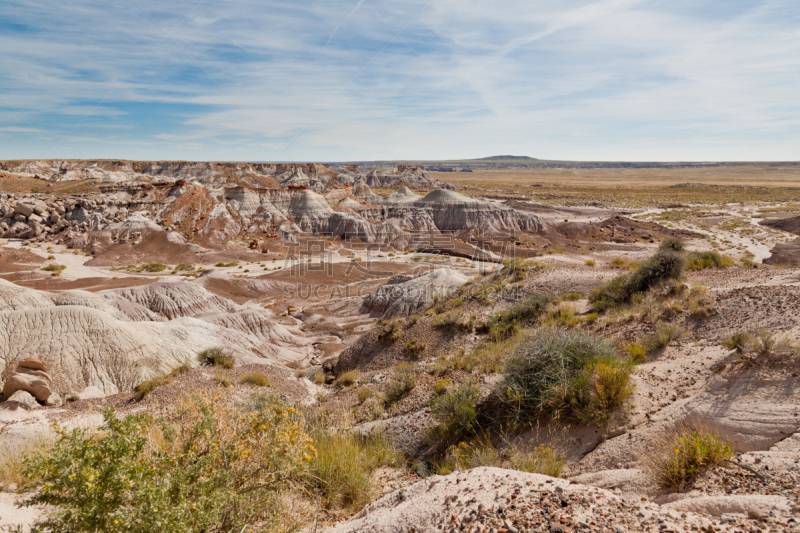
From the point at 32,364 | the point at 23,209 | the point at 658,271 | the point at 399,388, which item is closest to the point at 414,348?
the point at 399,388

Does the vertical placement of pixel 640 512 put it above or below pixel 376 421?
above

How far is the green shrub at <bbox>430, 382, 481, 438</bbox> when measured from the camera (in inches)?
264

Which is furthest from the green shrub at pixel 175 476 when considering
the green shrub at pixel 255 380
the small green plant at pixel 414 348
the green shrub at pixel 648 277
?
the green shrub at pixel 648 277

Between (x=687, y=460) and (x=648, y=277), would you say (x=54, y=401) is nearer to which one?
(x=687, y=460)

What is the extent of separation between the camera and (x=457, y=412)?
6922 mm

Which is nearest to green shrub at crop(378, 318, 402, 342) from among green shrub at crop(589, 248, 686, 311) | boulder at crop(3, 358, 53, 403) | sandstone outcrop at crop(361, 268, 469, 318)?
sandstone outcrop at crop(361, 268, 469, 318)

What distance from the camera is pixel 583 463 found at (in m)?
5.04

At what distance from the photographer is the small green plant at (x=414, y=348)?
14.8 metres

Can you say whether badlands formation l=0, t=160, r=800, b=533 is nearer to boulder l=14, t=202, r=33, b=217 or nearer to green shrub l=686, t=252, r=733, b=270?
green shrub l=686, t=252, r=733, b=270

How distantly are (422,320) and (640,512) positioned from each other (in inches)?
530

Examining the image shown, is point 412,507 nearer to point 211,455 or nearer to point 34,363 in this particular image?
point 211,455

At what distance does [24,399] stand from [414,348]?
11425 mm

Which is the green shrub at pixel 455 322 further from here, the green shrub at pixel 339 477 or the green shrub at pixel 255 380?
the green shrub at pixel 339 477

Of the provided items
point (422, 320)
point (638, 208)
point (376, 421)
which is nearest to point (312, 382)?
point (422, 320)
